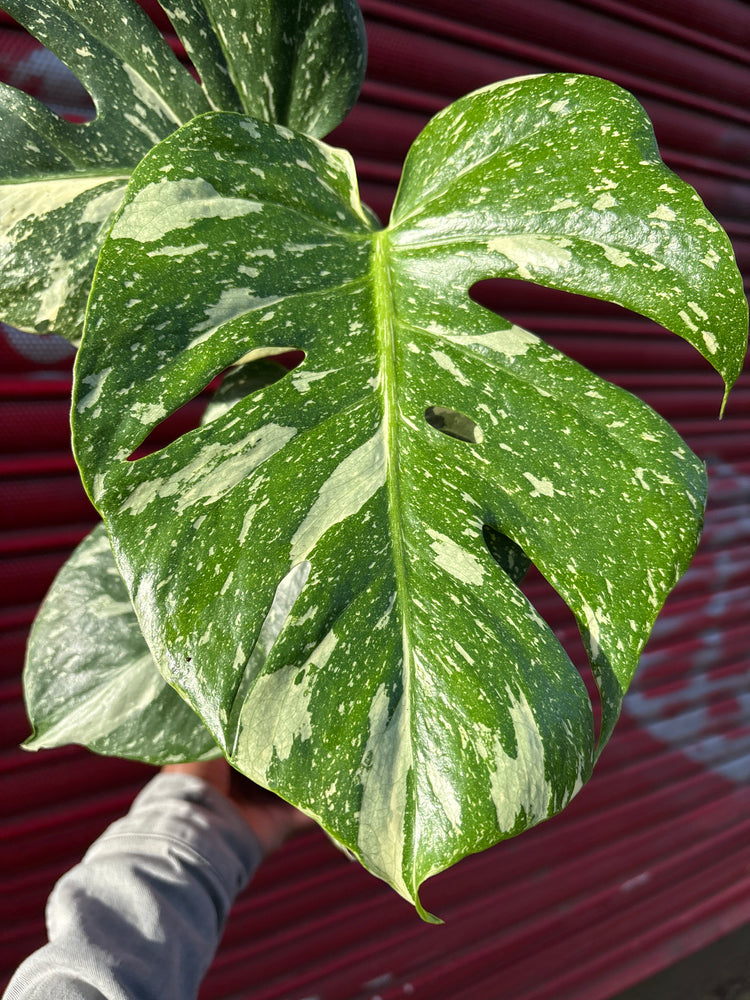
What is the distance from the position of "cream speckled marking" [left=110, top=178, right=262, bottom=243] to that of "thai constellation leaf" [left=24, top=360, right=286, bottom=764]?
0.19m

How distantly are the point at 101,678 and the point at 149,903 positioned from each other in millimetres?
202

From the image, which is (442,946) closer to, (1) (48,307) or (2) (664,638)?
(2) (664,638)

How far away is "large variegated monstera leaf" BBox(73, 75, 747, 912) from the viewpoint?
0.40 m

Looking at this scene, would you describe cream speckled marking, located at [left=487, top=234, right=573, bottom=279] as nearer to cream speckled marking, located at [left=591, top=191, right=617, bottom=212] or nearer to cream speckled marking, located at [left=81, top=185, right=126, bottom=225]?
cream speckled marking, located at [left=591, top=191, right=617, bottom=212]

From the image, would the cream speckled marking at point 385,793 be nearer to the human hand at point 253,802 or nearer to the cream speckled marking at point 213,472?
the cream speckled marking at point 213,472

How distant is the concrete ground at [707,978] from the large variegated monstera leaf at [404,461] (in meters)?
1.92

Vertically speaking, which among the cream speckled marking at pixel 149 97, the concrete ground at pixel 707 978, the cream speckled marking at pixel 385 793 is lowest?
the concrete ground at pixel 707 978

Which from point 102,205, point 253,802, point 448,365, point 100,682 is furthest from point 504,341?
point 253,802

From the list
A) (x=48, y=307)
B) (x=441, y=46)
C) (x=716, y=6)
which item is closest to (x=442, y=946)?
(x=48, y=307)

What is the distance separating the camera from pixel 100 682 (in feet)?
2.20

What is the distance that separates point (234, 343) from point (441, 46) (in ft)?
3.78

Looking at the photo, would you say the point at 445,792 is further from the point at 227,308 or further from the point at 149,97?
the point at 149,97

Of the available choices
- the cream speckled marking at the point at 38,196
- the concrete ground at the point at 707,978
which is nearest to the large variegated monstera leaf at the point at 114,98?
the cream speckled marking at the point at 38,196

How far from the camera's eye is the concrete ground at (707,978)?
188cm
